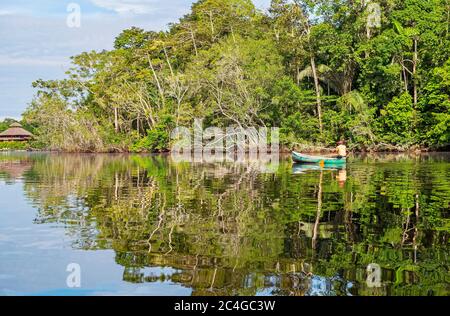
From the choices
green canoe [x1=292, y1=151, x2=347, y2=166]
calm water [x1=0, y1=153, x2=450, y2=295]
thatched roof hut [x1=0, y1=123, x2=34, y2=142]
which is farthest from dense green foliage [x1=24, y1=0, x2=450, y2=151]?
thatched roof hut [x1=0, y1=123, x2=34, y2=142]

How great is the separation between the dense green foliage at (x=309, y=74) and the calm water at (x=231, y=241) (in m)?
24.5

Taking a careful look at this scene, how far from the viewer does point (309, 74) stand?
41625 mm

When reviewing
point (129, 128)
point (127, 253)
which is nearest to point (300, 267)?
point (127, 253)

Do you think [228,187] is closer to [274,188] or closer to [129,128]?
[274,188]

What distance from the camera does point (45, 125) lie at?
57312 millimetres

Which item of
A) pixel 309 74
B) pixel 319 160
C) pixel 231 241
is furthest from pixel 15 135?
pixel 231 241

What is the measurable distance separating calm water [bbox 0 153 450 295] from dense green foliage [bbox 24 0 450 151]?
24.5m

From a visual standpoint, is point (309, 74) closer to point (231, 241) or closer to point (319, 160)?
point (319, 160)

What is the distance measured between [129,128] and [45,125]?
35.4 ft

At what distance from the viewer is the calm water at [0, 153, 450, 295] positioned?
589 cm

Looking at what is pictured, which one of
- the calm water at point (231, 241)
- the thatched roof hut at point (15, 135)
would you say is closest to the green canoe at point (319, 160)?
the calm water at point (231, 241)

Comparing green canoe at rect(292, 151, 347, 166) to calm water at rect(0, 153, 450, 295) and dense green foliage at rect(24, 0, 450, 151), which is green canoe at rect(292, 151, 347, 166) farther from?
dense green foliage at rect(24, 0, 450, 151)

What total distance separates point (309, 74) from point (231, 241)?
3517 cm

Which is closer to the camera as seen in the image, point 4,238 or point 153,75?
point 4,238
